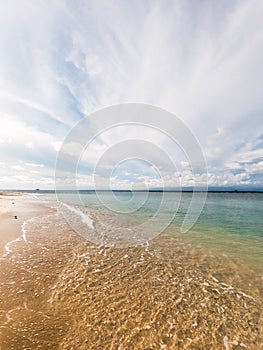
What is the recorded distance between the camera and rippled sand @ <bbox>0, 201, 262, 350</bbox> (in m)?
→ 4.84

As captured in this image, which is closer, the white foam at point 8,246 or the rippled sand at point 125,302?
the rippled sand at point 125,302

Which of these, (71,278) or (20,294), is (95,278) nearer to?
(71,278)

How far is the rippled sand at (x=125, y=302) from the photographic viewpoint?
15.9ft

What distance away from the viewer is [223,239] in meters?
15.3

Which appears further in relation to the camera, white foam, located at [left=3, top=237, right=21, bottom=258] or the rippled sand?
white foam, located at [left=3, top=237, right=21, bottom=258]

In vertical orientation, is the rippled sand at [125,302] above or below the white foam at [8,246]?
below

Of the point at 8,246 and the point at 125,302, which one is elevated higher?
the point at 8,246

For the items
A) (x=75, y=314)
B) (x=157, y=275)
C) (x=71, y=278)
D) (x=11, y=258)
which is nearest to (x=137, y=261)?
(x=157, y=275)

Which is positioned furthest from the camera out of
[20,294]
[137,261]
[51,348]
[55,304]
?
[137,261]

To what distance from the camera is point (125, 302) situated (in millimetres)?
6426

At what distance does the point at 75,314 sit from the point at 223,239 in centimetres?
1381

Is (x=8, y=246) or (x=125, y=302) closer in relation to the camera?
(x=125, y=302)

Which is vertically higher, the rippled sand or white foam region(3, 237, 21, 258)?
white foam region(3, 237, 21, 258)

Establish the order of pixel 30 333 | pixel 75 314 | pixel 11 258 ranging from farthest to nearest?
pixel 11 258, pixel 75 314, pixel 30 333
